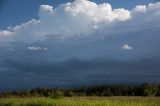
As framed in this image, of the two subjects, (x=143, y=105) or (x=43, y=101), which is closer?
(x=143, y=105)

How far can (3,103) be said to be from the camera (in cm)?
2931

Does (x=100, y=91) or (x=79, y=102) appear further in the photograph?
(x=100, y=91)

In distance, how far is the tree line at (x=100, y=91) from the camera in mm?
32844

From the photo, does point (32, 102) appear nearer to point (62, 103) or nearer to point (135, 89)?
point (62, 103)

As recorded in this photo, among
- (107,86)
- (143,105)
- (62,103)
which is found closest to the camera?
(143,105)

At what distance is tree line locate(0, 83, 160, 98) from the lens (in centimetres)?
3284

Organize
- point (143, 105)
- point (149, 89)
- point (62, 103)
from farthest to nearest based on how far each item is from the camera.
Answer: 1. point (149, 89)
2. point (62, 103)
3. point (143, 105)

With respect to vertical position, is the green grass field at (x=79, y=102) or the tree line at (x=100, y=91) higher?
the tree line at (x=100, y=91)

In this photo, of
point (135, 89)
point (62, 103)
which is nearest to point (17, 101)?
point (62, 103)

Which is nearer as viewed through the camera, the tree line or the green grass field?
the green grass field

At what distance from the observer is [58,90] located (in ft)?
116

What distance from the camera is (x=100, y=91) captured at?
35.0m

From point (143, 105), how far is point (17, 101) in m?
8.59

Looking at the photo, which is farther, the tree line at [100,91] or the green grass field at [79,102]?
the tree line at [100,91]
